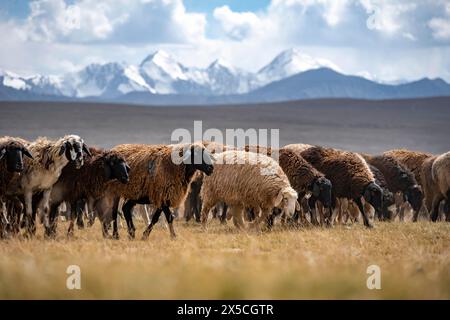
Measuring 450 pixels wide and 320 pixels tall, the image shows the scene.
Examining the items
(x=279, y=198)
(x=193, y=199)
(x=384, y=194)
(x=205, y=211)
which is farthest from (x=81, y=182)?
(x=384, y=194)

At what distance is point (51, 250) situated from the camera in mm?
12258

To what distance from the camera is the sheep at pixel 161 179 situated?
599 inches

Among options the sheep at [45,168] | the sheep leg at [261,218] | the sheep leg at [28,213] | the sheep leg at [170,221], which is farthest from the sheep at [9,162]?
the sheep leg at [261,218]

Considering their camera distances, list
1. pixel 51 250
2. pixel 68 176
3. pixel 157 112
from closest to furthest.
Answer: pixel 51 250
pixel 68 176
pixel 157 112

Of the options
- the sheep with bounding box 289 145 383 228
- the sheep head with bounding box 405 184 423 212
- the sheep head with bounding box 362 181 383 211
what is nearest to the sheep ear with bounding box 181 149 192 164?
the sheep with bounding box 289 145 383 228

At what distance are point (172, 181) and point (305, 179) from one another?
3954 mm

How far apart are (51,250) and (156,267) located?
2.69 meters

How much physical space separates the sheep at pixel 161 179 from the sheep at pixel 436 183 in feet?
24.9

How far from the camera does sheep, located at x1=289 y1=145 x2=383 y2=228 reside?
18.1 m

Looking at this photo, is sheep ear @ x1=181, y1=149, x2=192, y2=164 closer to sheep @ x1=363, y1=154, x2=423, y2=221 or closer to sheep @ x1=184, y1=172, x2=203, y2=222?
sheep @ x1=184, y1=172, x2=203, y2=222

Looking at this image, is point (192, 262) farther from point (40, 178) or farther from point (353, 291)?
point (40, 178)

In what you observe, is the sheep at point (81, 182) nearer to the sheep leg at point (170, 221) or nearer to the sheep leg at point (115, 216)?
the sheep leg at point (115, 216)

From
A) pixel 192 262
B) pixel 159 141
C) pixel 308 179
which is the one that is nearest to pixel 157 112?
pixel 159 141
